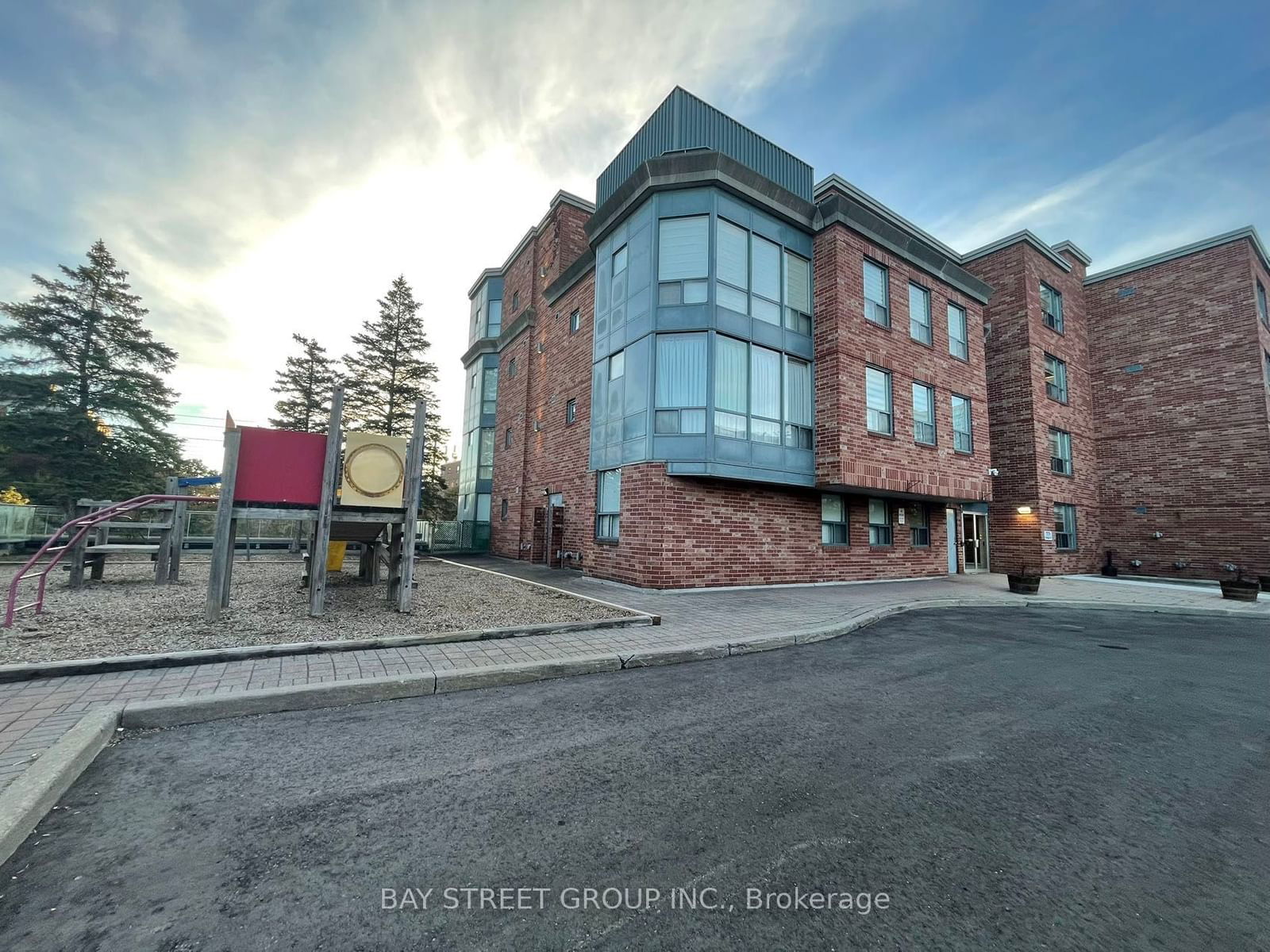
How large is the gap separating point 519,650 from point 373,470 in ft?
11.8

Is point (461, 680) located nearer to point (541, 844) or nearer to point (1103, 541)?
point (541, 844)

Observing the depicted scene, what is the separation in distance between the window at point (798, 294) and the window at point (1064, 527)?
44.9 feet

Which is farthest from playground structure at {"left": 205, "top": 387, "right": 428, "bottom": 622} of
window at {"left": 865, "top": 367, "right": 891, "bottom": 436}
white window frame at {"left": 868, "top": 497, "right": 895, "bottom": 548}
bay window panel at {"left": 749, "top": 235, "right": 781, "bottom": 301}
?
white window frame at {"left": 868, "top": 497, "right": 895, "bottom": 548}

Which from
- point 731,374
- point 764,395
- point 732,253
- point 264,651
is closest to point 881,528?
point 764,395

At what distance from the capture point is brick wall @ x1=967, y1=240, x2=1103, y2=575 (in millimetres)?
18781

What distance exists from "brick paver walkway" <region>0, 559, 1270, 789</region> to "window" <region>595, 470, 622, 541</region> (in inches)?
57.4

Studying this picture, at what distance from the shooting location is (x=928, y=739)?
3.82 meters

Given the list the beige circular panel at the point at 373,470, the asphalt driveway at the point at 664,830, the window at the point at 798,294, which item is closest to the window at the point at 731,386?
the window at the point at 798,294

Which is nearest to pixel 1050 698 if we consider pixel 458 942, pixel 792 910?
pixel 792 910

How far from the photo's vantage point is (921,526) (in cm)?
1670

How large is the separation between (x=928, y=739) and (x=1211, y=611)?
12706 millimetres

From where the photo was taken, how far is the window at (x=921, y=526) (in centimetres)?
1653

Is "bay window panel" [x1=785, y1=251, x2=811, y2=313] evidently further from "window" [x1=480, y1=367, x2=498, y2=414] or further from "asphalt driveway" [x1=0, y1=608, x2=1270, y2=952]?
"window" [x1=480, y1=367, x2=498, y2=414]

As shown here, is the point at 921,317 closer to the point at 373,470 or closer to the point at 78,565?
the point at 373,470
